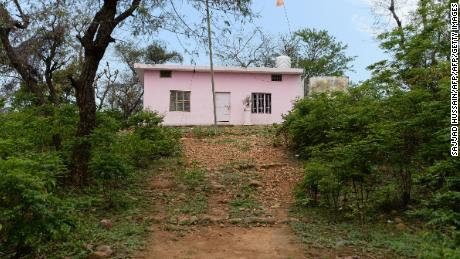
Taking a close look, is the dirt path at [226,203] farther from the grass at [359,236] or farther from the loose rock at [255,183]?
the grass at [359,236]

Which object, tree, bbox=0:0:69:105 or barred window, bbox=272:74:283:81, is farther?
barred window, bbox=272:74:283:81

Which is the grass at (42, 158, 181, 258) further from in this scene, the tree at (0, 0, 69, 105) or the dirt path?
the tree at (0, 0, 69, 105)

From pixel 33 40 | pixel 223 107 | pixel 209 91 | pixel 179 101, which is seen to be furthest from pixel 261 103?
pixel 33 40

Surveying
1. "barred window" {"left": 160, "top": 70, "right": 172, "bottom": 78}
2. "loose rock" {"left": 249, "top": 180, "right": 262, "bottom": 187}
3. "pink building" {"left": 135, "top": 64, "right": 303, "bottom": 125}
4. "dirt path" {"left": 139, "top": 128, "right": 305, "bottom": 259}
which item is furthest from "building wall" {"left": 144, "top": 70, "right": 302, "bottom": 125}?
"loose rock" {"left": 249, "top": 180, "right": 262, "bottom": 187}

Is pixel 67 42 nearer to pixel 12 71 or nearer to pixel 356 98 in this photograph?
pixel 12 71

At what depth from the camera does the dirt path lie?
5.41 m

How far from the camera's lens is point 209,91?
18672 mm

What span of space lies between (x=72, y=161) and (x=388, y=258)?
5651mm

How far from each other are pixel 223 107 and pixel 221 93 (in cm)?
63

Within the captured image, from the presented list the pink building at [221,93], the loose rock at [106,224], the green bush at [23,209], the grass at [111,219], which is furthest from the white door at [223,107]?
the green bush at [23,209]

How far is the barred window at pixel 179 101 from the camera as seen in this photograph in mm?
18469

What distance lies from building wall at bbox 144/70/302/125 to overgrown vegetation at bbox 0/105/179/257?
20.4ft

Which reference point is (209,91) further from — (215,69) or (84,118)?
(84,118)

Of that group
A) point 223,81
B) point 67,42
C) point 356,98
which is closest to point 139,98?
point 223,81
